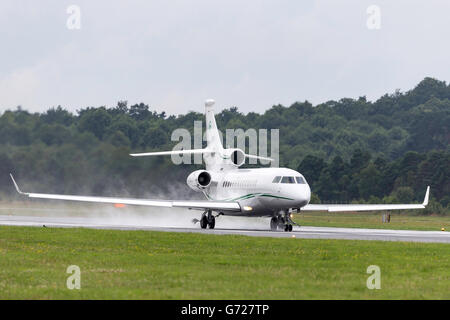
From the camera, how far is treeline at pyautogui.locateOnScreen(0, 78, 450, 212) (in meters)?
65.7

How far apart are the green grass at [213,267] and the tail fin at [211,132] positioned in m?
21.9

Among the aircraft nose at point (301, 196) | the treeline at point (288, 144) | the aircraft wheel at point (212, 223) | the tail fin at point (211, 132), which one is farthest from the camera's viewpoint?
the treeline at point (288, 144)

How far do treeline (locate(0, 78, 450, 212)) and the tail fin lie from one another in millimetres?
6882

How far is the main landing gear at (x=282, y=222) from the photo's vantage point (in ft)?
163

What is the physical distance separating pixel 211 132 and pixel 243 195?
9281 millimetres

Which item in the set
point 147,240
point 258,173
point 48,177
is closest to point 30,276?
point 147,240

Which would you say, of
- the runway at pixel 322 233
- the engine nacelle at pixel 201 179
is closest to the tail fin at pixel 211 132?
the engine nacelle at pixel 201 179

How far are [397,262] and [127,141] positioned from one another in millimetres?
44201

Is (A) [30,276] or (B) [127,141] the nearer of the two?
(A) [30,276]

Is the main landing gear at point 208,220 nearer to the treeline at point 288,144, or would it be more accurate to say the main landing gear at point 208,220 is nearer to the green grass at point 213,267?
the treeline at point 288,144

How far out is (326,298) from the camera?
18828 mm

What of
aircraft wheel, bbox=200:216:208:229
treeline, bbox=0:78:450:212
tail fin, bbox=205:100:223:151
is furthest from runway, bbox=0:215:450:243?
treeline, bbox=0:78:450:212

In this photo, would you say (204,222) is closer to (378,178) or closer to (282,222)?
(282,222)
